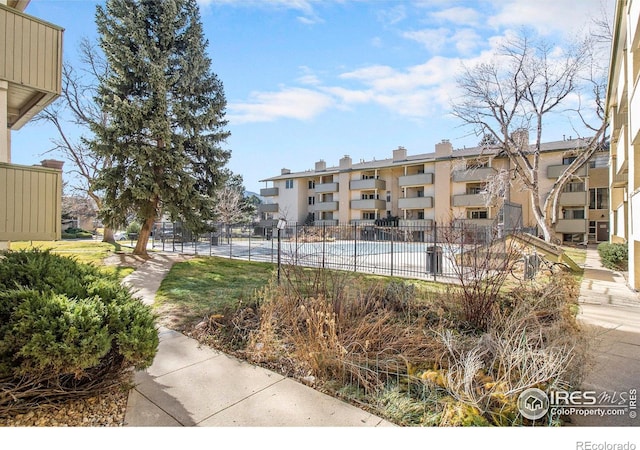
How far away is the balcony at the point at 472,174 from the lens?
1072 inches

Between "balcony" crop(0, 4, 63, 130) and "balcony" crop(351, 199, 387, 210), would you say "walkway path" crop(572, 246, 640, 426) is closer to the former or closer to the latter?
"balcony" crop(0, 4, 63, 130)

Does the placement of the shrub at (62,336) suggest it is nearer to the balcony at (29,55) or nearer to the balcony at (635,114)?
the balcony at (29,55)

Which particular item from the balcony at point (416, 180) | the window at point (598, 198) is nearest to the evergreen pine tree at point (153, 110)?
the balcony at point (416, 180)

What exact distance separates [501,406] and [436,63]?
521 centimetres

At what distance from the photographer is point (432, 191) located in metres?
31.4

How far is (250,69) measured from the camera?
6.14m

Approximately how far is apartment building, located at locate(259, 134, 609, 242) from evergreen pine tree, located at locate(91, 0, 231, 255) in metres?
6.07

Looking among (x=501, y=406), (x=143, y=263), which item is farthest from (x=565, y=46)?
(x=143, y=263)

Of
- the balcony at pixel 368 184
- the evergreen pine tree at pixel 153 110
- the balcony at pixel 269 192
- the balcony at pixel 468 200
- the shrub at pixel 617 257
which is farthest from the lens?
the balcony at pixel 269 192

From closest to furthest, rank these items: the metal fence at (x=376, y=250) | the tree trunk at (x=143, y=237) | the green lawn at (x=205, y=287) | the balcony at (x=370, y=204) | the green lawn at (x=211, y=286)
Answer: the green lawn at (x=211, y=286) → the green lawn at (x=205, y=287) → the metal fence at (x=376, y=250) → the tree trunk at (x=143, y=237) → the balcony at (x=370, y=204)

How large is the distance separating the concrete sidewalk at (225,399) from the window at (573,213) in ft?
96.9

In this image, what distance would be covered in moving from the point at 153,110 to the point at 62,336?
1186 centimetres

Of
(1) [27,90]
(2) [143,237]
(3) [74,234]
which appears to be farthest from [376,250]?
(3) [74,234]

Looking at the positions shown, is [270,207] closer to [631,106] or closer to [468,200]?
[468,200]
